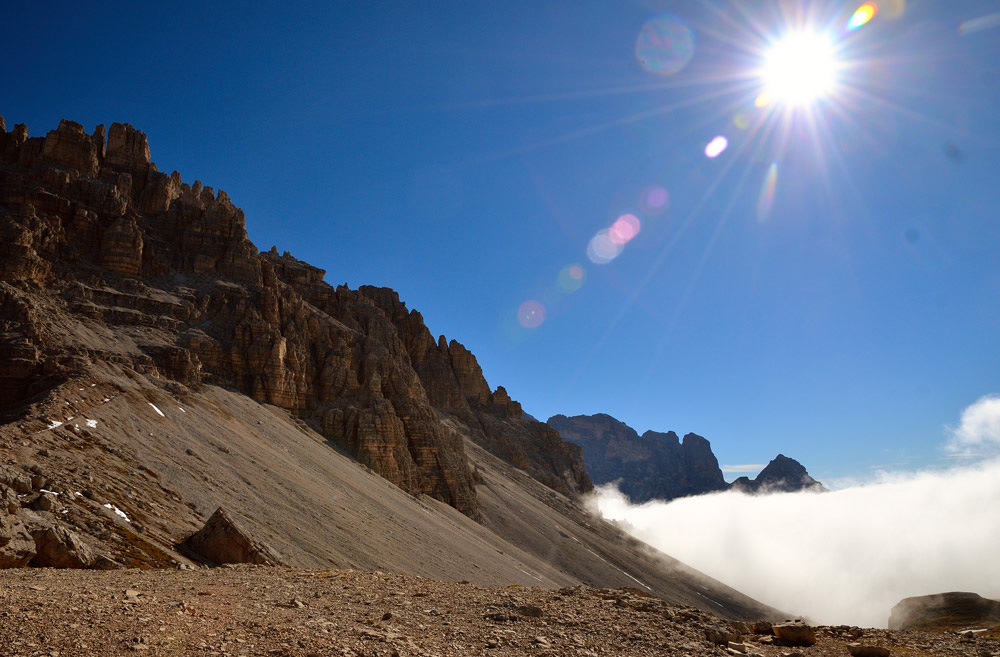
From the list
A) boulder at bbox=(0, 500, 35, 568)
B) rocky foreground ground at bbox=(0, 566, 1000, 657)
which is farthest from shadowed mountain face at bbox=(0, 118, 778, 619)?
rocky foreground ground at bbox=(0, 566, 1000, 657)

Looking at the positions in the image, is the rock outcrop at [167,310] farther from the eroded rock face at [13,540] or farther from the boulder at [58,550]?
the boulder at [58,550]

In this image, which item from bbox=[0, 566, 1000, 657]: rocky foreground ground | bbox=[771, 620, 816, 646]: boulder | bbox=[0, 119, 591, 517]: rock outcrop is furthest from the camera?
bbox=[0, 119, 591, 517]: rock outcrop

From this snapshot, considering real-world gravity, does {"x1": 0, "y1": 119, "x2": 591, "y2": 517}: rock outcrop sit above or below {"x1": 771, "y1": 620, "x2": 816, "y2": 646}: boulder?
above

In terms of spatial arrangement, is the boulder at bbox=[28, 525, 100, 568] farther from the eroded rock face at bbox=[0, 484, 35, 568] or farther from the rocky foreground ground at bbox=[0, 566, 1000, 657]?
the rocky foreground ground at bbox=[0, 566, 1000, 657]

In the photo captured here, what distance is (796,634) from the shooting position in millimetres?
12555

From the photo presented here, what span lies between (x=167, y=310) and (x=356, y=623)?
6963 centimetres

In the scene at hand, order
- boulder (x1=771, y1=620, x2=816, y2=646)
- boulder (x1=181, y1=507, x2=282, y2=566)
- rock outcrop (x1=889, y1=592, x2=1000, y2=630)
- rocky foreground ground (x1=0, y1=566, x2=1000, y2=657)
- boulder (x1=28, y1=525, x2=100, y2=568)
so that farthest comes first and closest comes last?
rock outcrop (x1=889, y1=592, x2=1000, y2=630) < boulder (x1=181, y1=507, x2=282, y2=566) < boulder (x1=28, y1=525, x2=100, y2=568) < boulder (x1=771, y1=620, x2=816, y2=646) < rocky foreground ground (x1=0, y1=566, x2=1000, y2=657)

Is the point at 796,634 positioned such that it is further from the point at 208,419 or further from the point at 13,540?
the point at 208,419

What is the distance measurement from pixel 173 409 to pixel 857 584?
620 feet

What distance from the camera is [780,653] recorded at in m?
11.3

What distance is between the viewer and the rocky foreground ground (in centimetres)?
853

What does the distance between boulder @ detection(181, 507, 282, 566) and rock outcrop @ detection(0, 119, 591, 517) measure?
22002 millimetres

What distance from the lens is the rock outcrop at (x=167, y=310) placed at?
51.2 meters

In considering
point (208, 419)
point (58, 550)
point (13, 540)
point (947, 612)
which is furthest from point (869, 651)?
point (208, 419)
